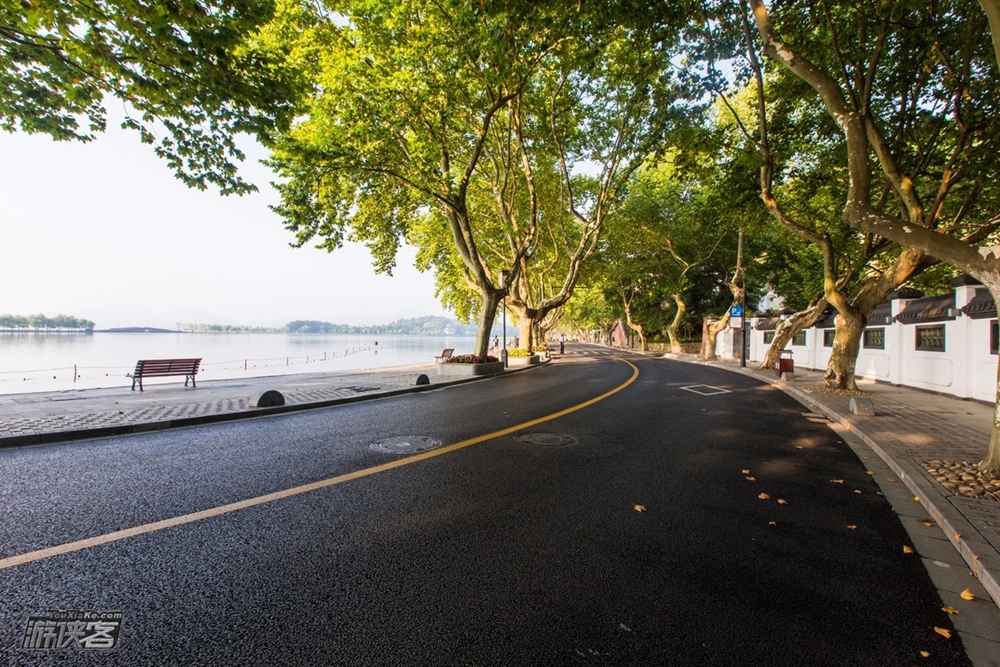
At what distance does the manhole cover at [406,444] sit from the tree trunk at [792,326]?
19139 millimetres

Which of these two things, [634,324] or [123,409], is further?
[634,324]

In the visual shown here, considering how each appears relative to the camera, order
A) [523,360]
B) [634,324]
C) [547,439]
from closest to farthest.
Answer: [547,439] < [523,360] < [634,324]

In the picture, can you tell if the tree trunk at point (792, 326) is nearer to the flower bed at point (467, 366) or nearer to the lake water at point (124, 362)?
the flower bed at point (467, 366)

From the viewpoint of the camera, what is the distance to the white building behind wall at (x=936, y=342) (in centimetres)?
1134

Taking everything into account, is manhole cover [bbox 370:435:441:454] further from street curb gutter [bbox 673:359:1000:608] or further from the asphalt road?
street curb gutter [bbox 673:359:1000:608]

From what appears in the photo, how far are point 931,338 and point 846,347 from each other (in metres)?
3.39

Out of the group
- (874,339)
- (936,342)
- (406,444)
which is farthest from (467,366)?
(874,339)

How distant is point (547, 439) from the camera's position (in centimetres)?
693

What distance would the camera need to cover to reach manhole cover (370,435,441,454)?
6.20m

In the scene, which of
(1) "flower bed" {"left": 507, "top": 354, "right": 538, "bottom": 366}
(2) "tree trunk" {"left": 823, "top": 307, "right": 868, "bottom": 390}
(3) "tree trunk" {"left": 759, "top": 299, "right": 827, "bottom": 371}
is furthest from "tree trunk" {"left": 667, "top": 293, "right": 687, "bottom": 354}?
(2) "tree trunk" {"left": 823, "top": 307, "right": 868, "bottom": 390}

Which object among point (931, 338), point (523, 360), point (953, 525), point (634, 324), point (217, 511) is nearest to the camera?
point (953, 525)

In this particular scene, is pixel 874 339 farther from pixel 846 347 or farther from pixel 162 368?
pixel 162 368

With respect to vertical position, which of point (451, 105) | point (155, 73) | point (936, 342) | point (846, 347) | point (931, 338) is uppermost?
point (451, 105)

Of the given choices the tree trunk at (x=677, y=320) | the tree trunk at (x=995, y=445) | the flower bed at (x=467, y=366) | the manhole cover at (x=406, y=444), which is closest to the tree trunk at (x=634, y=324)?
the tree trunk at (x=677, y=320)
